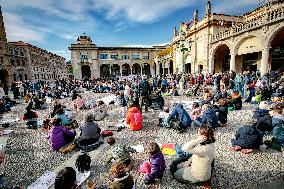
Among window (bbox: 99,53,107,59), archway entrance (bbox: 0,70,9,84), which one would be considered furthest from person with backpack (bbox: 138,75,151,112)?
window (bbox: 99,53,107,59)

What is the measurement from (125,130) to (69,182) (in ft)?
15.4

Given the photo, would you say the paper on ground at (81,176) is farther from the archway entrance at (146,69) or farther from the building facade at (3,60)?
the archway entrance at (146,69)

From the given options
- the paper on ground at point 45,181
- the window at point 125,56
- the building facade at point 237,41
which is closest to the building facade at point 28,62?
the window at point 125,56

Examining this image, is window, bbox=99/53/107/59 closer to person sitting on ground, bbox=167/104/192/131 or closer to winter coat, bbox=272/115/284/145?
person sitting on ground, bbox=167/104/192/131

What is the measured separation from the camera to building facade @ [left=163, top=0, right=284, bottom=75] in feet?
53.7

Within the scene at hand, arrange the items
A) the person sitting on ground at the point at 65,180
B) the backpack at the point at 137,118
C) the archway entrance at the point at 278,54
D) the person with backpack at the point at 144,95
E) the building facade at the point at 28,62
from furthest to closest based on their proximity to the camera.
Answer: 1. the building facade at the point at 28,62
2. the archway entrance at the point at 278,54
3. the person with backpack at the point at 144,95
4. the backpack at the point at 137,118
5. the person sitting on ground at the point at 65,180

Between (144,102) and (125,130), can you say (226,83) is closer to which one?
(144,102)

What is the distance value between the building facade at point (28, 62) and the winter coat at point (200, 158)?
41441 millimetres

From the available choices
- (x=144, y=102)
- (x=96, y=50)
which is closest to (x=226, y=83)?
(x=144, y=102)

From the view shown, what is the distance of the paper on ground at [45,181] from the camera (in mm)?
4293

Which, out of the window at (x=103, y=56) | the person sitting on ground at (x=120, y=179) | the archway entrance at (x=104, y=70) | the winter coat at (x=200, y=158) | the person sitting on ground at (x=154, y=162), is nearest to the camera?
the person sitting on ground at (x=120, y=179)

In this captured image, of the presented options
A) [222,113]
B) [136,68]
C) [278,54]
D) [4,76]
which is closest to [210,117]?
[222,113]

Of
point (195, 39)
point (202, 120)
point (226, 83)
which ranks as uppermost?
point (195, 39)

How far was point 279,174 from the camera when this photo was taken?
14.2 feet
